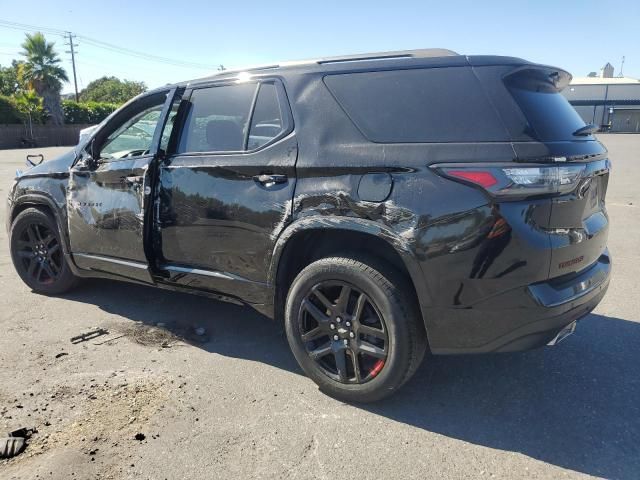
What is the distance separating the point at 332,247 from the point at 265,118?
1013 millimetres

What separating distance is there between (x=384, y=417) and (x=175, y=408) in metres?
1.26

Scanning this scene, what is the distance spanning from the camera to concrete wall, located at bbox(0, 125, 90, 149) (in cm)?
4019

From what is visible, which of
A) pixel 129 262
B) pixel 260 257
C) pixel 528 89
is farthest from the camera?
pixel 129 262

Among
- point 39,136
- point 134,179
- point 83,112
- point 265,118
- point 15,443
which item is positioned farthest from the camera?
point 83,112

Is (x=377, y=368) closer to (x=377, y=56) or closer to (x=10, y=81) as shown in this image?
(x=377, y=56)

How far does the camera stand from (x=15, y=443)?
2.75m

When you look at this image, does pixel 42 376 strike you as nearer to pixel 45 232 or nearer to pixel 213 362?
pixel 213 362

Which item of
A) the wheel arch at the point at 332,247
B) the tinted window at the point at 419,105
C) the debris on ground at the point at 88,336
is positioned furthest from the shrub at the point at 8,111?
the tinted window at the point at 419,105

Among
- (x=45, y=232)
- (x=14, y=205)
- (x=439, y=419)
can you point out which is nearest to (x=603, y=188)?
(x=439, y=419)

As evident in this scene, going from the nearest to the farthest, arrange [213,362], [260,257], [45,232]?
1. [260,257]
2. [213,362]
3. [45,232]

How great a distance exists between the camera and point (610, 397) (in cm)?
313

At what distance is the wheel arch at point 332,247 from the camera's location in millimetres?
2793

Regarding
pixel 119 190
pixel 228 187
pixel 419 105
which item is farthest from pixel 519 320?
pixel 119 190

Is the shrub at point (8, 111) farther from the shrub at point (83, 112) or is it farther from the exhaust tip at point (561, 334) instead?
the exhaust tip at point (561, 334)
